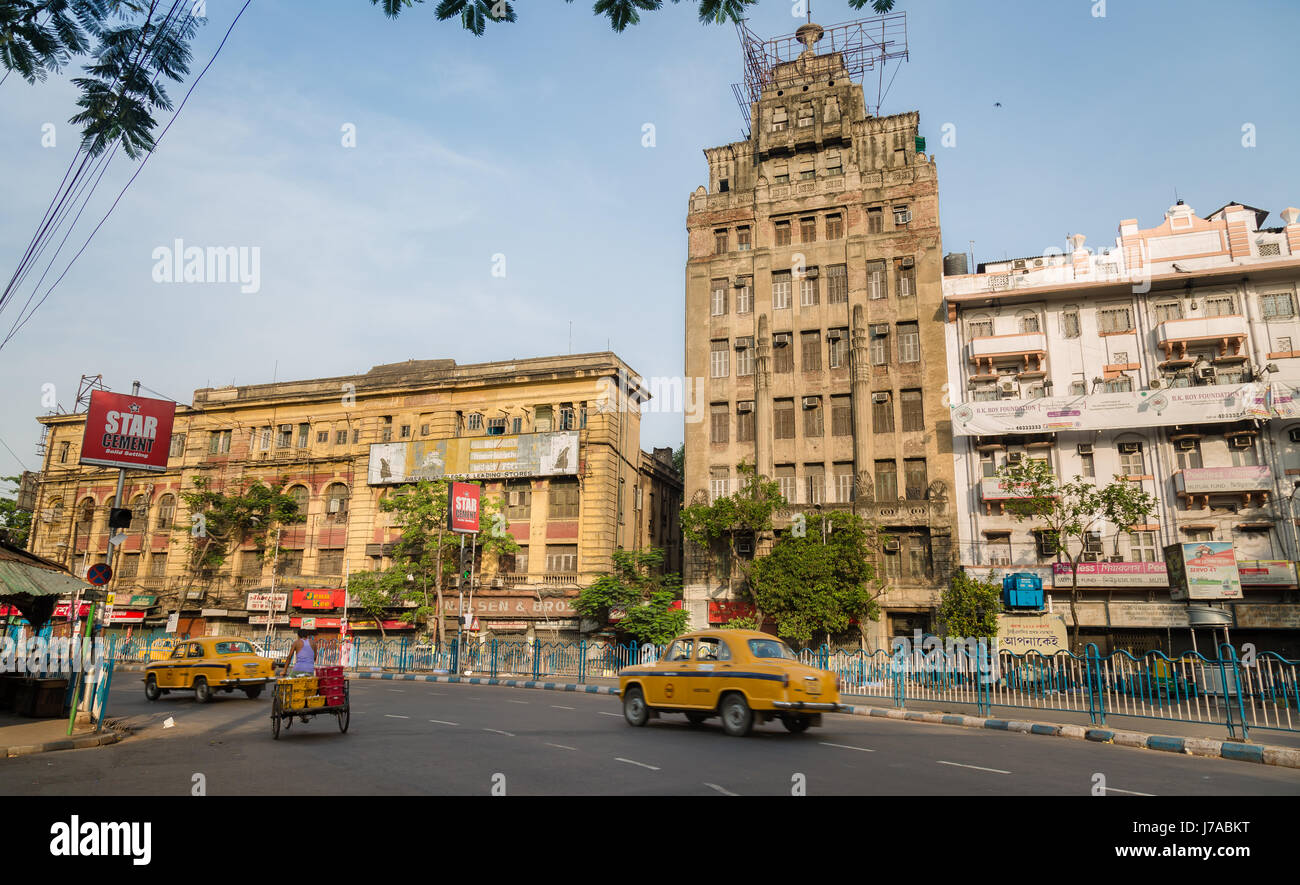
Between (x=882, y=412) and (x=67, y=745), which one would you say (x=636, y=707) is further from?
(x=882, y=412)

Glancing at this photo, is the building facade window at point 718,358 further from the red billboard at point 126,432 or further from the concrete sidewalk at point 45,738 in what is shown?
the concrete sidewalk at point 45,738

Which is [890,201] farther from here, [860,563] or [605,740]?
[605,740]

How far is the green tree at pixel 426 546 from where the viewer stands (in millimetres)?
40500

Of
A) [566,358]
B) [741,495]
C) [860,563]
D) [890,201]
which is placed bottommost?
[860,563]

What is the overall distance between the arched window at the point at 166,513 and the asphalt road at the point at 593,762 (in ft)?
129

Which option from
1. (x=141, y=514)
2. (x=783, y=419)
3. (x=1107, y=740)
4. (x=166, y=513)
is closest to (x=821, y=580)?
(x=783, y=419)

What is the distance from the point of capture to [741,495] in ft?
121

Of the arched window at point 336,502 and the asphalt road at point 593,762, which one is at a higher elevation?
the arched window at point 336,502

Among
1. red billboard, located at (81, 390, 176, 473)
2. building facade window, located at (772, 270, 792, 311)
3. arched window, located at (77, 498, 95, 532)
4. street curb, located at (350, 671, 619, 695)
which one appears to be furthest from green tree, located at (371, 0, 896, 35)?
arched window, located at (77, 498, 95, 532)

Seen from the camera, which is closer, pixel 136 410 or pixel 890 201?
pixel 136 410

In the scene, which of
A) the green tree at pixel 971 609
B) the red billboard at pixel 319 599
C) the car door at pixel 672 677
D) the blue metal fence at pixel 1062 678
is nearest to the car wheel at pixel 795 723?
the car door at pixel 672 677

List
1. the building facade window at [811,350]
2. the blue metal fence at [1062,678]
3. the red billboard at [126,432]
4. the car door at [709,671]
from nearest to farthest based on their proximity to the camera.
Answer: the car door at [709,671], the blue metal fence at [1062,678], the red billboard at [126,432], the building facade window at [811,350]
